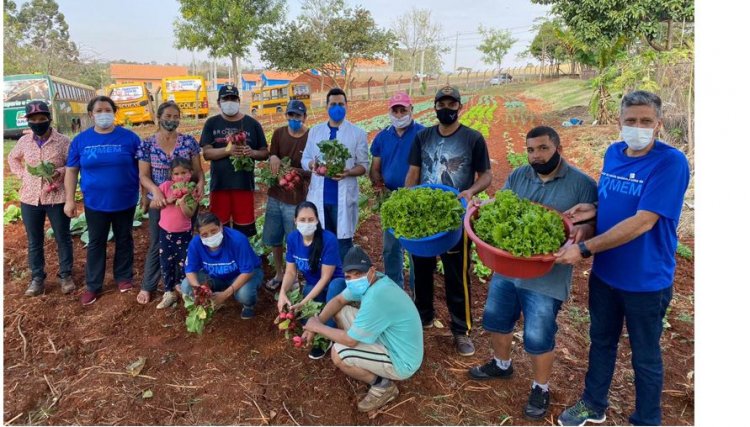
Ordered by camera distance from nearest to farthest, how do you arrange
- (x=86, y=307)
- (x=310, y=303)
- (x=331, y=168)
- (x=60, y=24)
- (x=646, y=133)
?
1. (x=646, y=133)
2. (x=310, y=303)
3. (x=331, y=168)
4. (x=86, y=307)
5. (x=60, y=24)

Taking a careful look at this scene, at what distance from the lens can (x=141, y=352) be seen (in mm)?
3850

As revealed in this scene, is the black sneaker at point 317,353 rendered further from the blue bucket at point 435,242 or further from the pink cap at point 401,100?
the pink cap at point 401,100

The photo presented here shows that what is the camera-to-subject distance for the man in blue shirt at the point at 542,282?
115 inches

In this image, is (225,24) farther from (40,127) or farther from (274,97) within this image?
(40,127)

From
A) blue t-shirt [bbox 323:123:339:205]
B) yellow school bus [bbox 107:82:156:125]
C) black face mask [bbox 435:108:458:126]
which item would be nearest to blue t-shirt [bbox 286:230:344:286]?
blue t-shirt [bbox 323:123:339:205]

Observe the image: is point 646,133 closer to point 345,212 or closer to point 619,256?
point 619,256

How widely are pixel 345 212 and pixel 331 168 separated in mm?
499

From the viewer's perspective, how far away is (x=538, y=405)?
314 centimetres

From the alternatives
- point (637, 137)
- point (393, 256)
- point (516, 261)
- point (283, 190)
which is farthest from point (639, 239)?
point (283, 190)

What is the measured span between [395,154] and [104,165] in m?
2.81

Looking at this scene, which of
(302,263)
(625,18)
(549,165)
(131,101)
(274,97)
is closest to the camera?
(549,165)

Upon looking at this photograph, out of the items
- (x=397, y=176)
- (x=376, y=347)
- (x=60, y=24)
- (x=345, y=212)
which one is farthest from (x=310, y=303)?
(x=60, y=24)

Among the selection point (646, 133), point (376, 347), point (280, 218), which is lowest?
point (376, 347)

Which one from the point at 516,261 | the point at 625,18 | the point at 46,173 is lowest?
the point at 516,261
